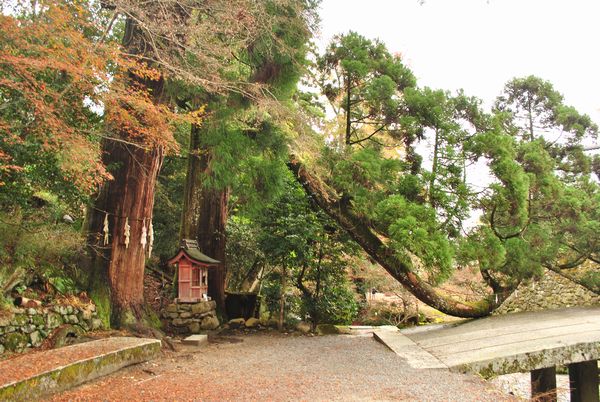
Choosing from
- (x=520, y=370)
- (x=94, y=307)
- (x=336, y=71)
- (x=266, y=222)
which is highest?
(x=336, y=71)

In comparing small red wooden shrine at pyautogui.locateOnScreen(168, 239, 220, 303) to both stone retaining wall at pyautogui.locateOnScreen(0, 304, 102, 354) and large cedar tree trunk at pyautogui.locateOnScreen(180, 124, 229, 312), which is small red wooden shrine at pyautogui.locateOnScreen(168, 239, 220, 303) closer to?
large cedar tree trunk at pyautogui.locateOnScreen(180, 124, 229, 312)

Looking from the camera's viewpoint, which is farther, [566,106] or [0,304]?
[566,106]

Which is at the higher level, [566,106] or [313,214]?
[566,106]

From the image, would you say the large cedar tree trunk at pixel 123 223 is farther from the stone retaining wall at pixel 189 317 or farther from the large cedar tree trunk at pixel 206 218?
the large cedar tree trunk at pixel 206 218

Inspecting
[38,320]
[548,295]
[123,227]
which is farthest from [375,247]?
[548,295]

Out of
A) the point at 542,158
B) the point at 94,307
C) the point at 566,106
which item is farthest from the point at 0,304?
the point at 566,106

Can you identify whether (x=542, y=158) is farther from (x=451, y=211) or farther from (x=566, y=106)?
(x=566, y=106)

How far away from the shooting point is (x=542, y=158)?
8.12 m

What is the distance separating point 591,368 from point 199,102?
7.63 meters

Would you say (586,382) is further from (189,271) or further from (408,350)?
(189,271)

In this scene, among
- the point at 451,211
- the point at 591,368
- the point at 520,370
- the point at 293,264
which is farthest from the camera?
the point at 293,264

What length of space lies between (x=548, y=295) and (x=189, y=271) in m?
9.61

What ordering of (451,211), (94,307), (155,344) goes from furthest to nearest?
1. (451,211)
2. (94,307)
3. (155,344)

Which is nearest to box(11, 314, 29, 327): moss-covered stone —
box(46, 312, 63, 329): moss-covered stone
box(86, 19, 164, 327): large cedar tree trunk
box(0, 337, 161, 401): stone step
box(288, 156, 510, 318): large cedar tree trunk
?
box(46, 312, 63, 329): moss-covered stone
